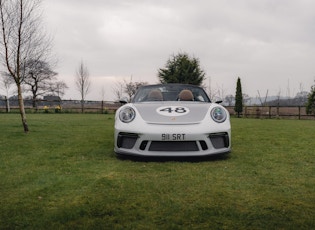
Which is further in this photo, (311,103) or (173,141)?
(311,103)

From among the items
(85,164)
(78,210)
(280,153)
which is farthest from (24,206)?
(280,153)

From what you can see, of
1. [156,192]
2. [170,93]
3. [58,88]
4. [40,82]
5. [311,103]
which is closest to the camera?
[156,192]

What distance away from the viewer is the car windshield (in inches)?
209

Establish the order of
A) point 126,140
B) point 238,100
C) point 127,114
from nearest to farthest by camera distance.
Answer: point 126,140, point 127,114, point 238,100

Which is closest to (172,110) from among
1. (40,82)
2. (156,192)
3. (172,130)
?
(172,130)

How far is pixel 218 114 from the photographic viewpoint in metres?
4.43

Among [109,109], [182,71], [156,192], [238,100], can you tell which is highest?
[182,71]

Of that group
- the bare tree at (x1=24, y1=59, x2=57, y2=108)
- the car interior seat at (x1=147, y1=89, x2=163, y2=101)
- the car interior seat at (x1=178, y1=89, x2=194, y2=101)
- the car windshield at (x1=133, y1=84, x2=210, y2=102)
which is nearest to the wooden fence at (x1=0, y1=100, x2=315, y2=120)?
the bare tree at (x1=24, y1=59, x2=57, y2=108)

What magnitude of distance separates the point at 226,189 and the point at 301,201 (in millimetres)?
624

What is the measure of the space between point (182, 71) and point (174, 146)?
20.8 metres

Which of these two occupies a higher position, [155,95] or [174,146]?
[155,95]

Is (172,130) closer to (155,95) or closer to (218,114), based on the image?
(218,114)

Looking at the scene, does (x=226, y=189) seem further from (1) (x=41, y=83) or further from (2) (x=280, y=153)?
(1) (x=41, y=83)

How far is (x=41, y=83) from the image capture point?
47438 mm
